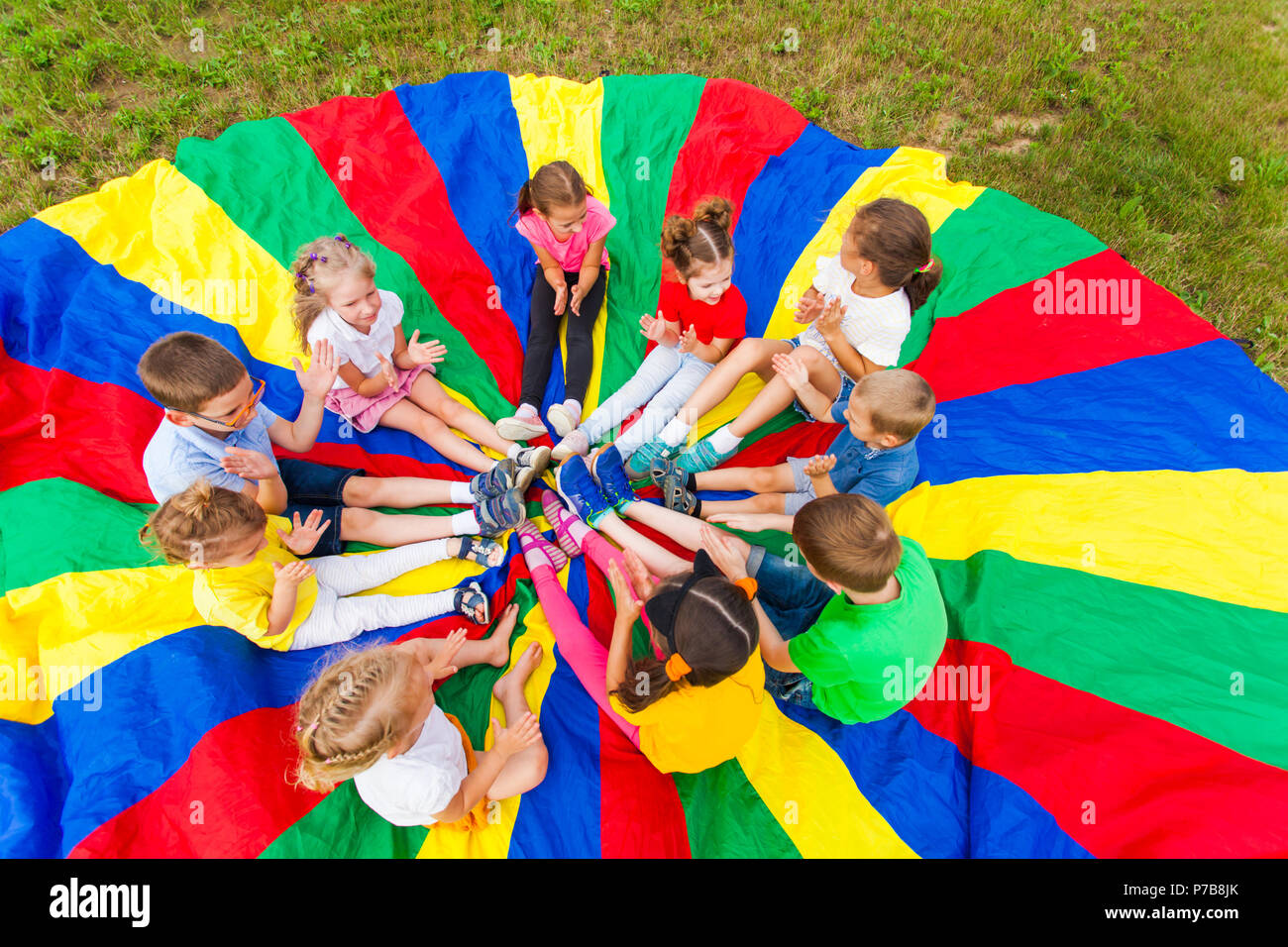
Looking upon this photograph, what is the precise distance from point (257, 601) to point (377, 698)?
77 centimetres

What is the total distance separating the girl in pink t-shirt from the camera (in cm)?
292

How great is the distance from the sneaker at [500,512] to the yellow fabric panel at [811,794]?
117cm

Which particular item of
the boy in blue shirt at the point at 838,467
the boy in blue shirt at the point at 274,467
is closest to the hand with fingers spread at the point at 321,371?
the boy in blue shirt at the point at 274,467

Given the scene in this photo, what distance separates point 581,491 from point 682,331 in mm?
839

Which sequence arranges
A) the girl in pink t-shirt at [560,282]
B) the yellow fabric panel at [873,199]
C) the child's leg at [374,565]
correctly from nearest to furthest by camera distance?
the child's leg at [374,565]
the girl in pink t-shirt at [560,282]
the yellow fabric panel at [873,199]

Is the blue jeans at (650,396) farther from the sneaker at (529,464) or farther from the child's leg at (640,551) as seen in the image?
the child's leg at (640,551)

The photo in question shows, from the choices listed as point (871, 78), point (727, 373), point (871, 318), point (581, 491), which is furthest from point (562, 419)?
point (871, 78)

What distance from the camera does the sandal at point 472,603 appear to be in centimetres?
269

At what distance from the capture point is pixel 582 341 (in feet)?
11.1

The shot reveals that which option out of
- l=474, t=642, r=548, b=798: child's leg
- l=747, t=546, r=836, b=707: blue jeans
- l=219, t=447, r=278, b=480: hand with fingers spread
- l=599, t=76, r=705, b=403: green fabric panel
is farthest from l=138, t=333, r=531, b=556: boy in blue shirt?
l=747, t=546, r=836, b=707: blue jeans

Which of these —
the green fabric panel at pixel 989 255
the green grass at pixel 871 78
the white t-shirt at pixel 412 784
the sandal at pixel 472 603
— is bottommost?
the white t-shirt at pixel 412 784

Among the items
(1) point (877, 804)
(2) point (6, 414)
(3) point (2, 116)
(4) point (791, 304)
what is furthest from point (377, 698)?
(3) point (2, 116)

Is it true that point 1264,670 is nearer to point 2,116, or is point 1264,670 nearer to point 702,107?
point 702,107

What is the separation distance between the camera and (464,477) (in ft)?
10.3
